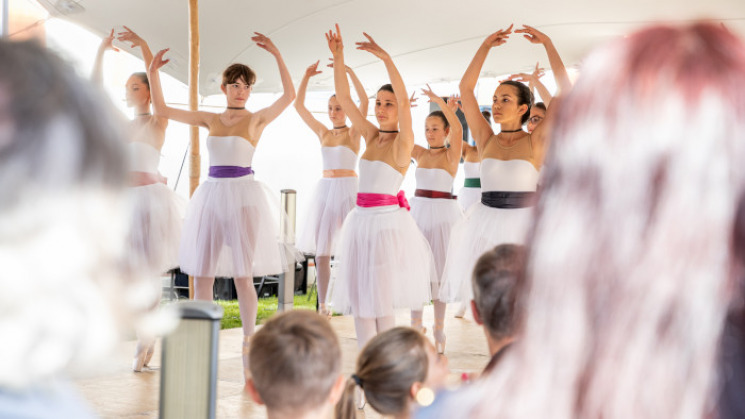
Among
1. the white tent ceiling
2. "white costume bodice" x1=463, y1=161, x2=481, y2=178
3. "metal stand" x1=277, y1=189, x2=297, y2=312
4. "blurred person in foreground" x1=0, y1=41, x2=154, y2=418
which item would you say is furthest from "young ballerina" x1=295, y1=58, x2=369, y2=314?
"blurred person in foreground" x1=0, y1=41, x2=154, y2=418

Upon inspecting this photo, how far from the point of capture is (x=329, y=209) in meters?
5.06

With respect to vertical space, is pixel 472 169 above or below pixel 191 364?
above

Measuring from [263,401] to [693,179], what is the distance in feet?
4.39

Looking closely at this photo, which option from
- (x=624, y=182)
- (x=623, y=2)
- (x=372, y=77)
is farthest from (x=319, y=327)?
(x=372, y=77)

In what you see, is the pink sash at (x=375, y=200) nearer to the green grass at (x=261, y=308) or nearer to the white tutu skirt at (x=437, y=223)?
the white tutu skirt at (x=437, y=223)

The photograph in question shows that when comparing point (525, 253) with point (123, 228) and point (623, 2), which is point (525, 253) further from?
point (623, 2)

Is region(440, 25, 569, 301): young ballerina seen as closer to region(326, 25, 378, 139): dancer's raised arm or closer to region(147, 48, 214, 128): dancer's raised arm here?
region(326, 25, 378, 139): dancer's raised arm

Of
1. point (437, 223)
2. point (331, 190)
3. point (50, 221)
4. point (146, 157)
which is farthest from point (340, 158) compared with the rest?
point (50, 221)

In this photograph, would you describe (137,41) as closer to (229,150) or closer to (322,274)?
(229,150)

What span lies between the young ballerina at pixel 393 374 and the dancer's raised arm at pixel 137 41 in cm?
254

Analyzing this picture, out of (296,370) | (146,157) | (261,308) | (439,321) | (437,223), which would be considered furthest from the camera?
(261,308)

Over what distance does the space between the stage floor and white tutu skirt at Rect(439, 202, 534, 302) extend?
0.16m

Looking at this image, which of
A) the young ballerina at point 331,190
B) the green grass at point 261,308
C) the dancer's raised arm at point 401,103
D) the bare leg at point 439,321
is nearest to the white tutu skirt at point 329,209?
the young ballerina at point 331,190

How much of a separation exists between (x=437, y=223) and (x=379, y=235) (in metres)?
1.30
